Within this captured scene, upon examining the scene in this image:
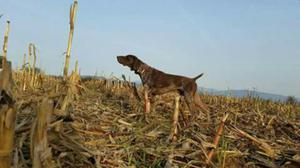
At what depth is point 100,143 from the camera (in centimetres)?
400

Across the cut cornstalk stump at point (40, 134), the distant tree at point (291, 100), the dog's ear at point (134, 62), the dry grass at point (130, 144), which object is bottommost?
the dry grass at point (130, 144)

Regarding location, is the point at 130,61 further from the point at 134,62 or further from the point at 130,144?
the point at 130,144

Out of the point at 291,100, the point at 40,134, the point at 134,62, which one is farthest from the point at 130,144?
the point at 291,100

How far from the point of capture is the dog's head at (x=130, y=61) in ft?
28.4

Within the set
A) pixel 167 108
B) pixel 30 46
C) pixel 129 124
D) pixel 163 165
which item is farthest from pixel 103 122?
pixel 30 46

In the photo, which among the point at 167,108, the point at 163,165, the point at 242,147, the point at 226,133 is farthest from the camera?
the point at 167,108

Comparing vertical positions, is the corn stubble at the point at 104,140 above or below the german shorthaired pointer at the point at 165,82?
below

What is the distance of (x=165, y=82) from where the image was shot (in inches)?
328

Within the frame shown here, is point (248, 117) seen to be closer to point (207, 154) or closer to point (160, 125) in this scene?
point (160, 125)

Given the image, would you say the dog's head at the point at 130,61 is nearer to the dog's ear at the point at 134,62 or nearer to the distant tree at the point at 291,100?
the dog's ear at the point at 134,62

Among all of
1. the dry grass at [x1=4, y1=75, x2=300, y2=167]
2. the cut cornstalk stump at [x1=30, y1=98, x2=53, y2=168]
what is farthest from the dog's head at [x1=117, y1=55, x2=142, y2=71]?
the cut cornstalk stump at [x1=30, y1=98, x2=53, y2=168]

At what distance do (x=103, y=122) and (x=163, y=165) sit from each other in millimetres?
1210

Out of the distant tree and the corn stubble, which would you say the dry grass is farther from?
the distant tree

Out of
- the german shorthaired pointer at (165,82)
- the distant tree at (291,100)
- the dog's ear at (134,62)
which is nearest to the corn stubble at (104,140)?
the german shorthaired pointer at (165,82)
